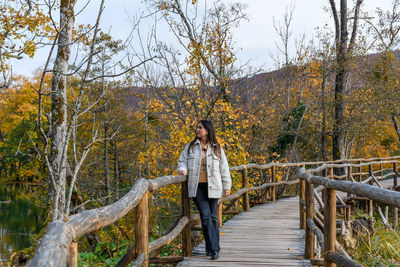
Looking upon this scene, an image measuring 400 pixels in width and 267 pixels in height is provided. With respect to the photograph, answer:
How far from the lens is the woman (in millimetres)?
4812

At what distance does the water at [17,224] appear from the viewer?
1848cm

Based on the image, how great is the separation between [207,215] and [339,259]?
178 centimetres

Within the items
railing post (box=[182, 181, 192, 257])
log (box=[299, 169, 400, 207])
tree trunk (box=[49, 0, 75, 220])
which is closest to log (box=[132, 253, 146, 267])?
railing post (box=[182, 181, 192, 257])

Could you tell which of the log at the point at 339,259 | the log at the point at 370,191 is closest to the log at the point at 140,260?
the log at the point at 339,259

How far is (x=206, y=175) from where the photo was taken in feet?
16.1

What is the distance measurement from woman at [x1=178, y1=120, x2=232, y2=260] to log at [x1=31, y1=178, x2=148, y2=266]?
6.43 feet

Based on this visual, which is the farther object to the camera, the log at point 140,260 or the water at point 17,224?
the water at point 17,224

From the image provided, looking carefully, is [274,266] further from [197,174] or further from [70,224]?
[70,224]

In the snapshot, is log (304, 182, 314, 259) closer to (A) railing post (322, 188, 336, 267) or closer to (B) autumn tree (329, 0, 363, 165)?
(A) railing post (322, 188, 336, 267)

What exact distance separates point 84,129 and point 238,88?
1265 cm

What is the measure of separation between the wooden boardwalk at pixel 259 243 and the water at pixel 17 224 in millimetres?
8872

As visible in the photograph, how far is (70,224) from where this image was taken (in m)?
1.92

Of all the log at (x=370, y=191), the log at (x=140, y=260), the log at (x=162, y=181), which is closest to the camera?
the log at (x=370, y=191)

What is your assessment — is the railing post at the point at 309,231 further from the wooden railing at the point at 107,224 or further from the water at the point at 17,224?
the water at the point at 17,224
